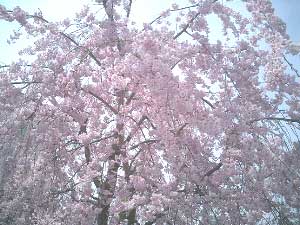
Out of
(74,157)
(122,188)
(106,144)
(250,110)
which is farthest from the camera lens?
(74,157)

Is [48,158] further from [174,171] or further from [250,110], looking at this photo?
[250,110]

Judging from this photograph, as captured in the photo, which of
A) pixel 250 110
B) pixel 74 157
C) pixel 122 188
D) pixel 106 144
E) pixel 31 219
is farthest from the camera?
→ pixel 74 157

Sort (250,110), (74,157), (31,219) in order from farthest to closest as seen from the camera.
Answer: (74,157)
(31,219)
(250,110)

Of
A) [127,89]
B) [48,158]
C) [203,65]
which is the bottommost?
[48,158]

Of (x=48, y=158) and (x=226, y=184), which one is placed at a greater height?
(x=48, y=158)

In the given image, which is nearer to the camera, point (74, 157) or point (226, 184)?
point (226, 184)

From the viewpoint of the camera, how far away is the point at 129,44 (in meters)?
7.54

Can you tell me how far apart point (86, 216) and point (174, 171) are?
2330mm

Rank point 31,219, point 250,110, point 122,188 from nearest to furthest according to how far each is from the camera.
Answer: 1. point 250,110
2. point 122,188
3. point 31,219

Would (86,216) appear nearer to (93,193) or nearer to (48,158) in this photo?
(93,193)

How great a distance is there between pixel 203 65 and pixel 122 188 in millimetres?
2965

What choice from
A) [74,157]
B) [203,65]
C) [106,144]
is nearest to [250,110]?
[203,65]

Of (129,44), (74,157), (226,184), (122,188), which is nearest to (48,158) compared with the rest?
(74,157)

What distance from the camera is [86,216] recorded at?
25.3 ft
